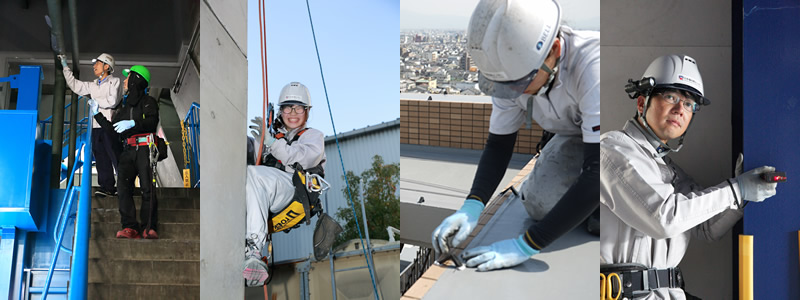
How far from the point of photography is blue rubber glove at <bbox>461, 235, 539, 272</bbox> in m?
1.82

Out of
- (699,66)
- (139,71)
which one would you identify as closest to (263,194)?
(139,71)

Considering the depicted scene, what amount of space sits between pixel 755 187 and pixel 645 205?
61 cm

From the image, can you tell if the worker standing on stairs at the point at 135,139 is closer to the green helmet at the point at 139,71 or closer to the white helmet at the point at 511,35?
the green helmet at the point at 139,71

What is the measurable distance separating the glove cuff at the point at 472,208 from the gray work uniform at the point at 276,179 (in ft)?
2.02

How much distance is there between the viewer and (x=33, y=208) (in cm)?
212

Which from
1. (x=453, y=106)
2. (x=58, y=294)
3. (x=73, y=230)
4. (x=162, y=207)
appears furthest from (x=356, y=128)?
(x=58, y=294)

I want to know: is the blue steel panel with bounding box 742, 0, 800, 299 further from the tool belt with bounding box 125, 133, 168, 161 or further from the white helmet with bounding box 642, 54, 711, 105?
the tool belt with bounding box 125, 133, 168, 161

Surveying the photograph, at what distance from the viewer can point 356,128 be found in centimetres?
212

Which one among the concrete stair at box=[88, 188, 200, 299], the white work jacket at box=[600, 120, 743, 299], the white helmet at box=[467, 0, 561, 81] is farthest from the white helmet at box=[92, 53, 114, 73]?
the white work jacket at box=[600, 120, 743, 299]

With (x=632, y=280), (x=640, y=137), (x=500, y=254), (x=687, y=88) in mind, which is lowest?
(x=632, y=280)

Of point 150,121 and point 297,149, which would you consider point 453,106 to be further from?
point 150,121

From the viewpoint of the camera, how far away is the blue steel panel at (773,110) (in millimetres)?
2744

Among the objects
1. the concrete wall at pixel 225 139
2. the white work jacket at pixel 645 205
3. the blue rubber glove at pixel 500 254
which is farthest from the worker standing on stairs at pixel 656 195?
the concrete wall at pixel 225 139

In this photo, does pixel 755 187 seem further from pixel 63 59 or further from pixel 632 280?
pixel 63 59
